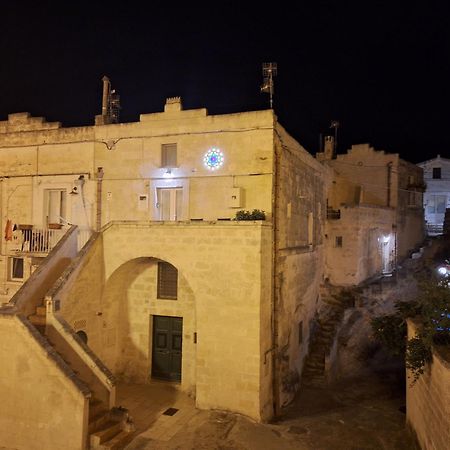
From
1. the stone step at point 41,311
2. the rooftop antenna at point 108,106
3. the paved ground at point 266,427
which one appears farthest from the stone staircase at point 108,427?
the rooftop antenna at point 108,106

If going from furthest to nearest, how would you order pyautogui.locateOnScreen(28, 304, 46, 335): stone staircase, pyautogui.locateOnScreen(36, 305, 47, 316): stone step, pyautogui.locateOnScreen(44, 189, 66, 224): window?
pyautogui.locateOnScreen(44, 189, 66, 224): window → pyautogui.locateOnScreen(36, 305, 47, 316): stone step → pyautogui.locateOnScreen(28, 304, 46, 335): stone staircase

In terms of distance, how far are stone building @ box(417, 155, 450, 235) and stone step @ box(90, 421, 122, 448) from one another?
3785cm

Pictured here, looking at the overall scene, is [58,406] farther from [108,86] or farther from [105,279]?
[108,86]

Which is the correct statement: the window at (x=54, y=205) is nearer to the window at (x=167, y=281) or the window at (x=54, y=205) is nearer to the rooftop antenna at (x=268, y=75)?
the window at (x=167, y=281)

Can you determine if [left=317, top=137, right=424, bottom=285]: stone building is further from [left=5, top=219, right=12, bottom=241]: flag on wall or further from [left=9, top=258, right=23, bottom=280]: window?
[left=5, top=219, right=12, bottom=241]: flag on wall

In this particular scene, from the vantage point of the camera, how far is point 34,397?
10586mm

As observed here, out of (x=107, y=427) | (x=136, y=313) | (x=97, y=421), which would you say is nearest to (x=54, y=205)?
(x=136, y=313)

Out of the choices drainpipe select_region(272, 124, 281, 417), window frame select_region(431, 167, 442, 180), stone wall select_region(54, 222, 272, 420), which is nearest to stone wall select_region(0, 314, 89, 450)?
stone wall select_region(54, 222, 272, 420)

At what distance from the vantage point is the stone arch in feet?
48.6

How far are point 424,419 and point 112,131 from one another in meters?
13.9

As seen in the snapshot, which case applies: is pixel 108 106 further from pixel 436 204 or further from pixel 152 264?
pixel 436 204

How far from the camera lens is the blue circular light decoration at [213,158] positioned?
1497 centimetres

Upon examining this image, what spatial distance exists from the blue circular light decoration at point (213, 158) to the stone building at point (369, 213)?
36.1 ft

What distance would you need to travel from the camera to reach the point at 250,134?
14477mm
